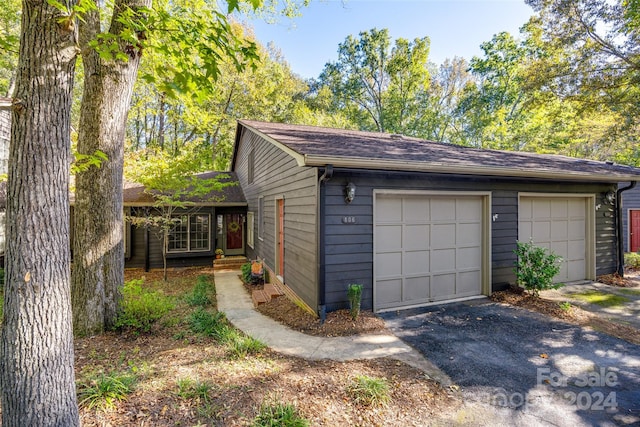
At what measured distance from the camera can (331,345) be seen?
4.00 m

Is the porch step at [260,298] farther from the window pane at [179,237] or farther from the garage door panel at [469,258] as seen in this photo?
the window pane at [179,237]

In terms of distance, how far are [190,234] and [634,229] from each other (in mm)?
17447

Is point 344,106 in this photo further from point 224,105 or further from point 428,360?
point 428,360

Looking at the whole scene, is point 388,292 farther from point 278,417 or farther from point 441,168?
point 278,417

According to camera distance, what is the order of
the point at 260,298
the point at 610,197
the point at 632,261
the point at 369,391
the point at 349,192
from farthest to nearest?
1. the point at 632,261
2. the point at 610,197
3. the point at 260,298
4. the point at 349,192
5. the point at 369,391

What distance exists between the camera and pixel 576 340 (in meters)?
4.07

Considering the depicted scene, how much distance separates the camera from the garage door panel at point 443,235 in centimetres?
564

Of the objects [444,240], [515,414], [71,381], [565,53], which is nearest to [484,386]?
[515,414]

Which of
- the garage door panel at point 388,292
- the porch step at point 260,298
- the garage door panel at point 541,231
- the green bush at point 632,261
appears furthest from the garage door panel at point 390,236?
the green bush at point 632,261

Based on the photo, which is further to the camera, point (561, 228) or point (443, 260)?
point (561, 228)

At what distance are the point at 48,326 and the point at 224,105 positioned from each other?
62.4 ft

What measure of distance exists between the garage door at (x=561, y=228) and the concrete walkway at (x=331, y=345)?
4.27 meters

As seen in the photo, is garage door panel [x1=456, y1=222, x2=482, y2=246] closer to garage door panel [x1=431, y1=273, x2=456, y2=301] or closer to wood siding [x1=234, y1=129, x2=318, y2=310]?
garage door panel [x1=431, y1=273, x2=456, y2=301]

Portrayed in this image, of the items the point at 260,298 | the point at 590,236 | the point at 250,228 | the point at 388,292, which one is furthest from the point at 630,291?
the point at 250,228
